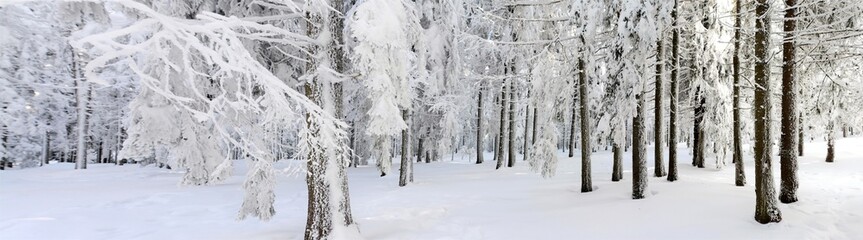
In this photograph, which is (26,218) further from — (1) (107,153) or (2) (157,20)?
(1) (107,153)

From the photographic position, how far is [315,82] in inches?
290

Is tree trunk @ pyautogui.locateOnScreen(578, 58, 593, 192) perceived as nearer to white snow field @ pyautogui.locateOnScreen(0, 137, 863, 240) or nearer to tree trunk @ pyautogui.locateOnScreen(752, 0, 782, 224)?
white snow field @ pyautogui.locateOnScreen(0, 137, 863, 240)

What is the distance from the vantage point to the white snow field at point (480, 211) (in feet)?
26.2

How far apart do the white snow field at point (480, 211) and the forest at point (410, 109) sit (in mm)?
77

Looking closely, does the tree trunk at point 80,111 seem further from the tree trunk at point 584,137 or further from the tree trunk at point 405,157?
the tree trunk at point 584,137

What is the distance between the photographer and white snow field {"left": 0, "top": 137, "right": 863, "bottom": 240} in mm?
7980

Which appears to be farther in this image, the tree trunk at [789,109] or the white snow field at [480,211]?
the tree trunk at [789,109]

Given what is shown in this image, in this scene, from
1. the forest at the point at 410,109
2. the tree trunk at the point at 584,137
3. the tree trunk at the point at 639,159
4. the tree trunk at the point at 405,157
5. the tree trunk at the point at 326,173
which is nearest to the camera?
the forest at the point at 410,109

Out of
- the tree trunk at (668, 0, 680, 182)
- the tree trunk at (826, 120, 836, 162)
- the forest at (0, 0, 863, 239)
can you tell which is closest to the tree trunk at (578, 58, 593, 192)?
the forest at (0, 0, 863, 239)

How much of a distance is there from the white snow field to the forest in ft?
0.25

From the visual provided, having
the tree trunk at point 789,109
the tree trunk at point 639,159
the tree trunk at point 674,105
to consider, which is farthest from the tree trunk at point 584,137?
the tree trunk at point 789,109

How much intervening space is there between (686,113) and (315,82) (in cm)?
1700

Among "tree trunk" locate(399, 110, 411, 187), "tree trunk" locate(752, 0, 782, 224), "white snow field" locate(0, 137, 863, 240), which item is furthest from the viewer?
"tree trunk" locate(399, 110, 411, 187)

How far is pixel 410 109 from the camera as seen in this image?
1045 cm
